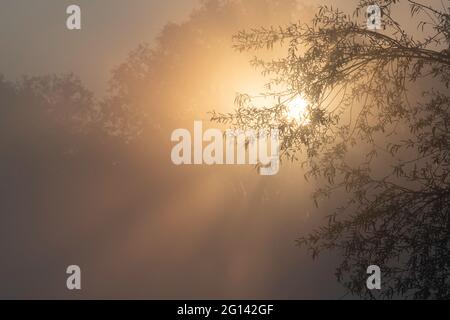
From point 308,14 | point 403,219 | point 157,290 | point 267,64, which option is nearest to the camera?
point 403,219

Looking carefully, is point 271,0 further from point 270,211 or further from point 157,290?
point 157,290

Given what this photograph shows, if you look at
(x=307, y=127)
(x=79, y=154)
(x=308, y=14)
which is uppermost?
(x=308, y=14)

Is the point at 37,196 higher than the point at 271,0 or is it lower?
lower

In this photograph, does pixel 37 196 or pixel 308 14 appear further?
pixel 37 196

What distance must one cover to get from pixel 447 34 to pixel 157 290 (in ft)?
50.1

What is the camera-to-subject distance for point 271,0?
24.7 m

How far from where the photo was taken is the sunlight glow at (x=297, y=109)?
6.85 m

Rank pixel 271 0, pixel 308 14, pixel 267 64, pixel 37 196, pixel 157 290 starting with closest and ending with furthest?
pixel 267 64 < pixel 157 290 < pixel 308 14 < pixel 271 0 < pixel 37 196

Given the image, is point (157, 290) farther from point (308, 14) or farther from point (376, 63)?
point (376, 63)

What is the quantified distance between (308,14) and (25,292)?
1269 centimetres

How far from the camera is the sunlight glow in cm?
685

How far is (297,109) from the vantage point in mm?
6965
